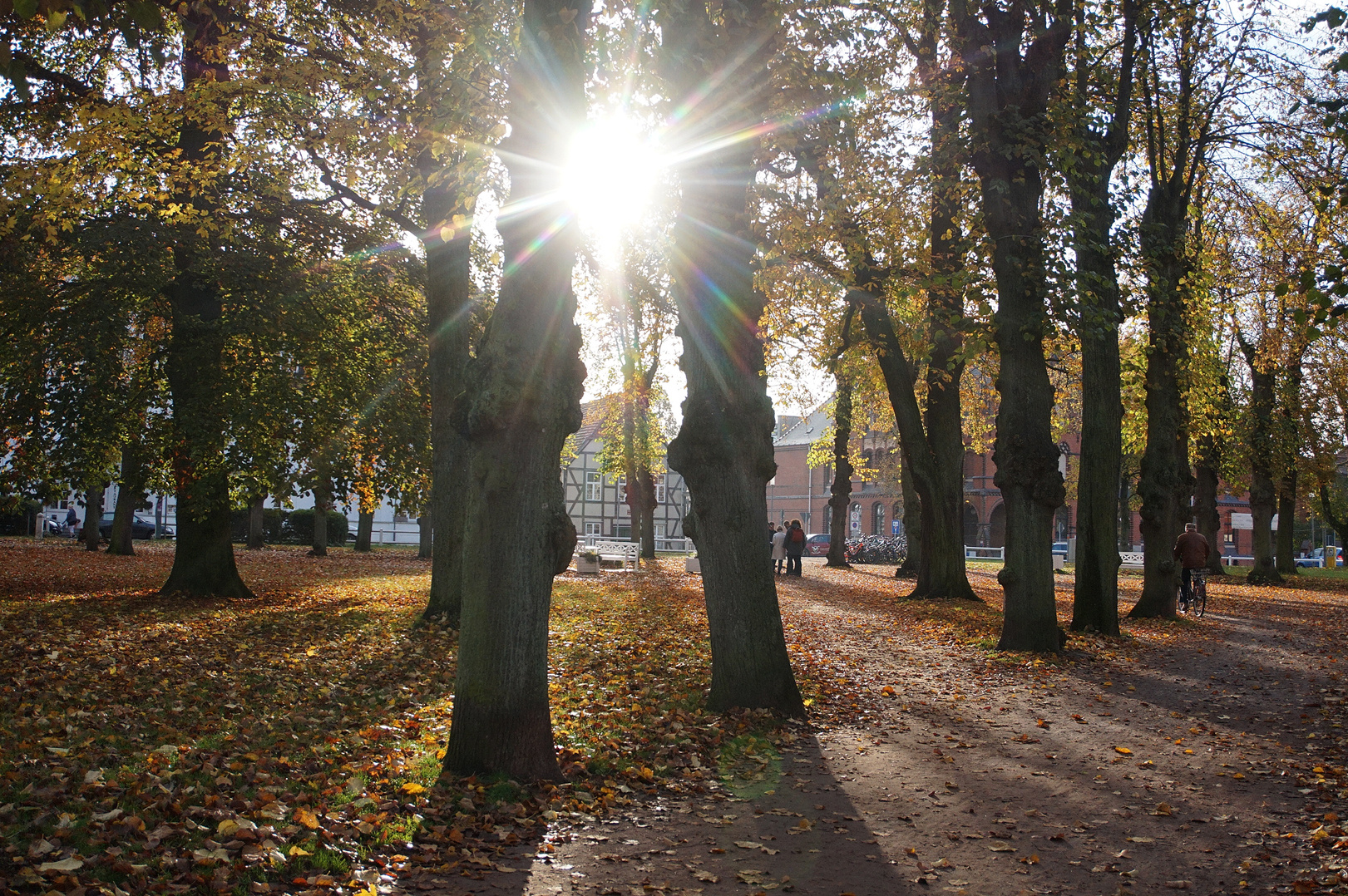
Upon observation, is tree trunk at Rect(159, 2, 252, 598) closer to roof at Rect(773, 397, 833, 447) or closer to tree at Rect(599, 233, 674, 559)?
tree at Rect(599, 233, 674, 559)

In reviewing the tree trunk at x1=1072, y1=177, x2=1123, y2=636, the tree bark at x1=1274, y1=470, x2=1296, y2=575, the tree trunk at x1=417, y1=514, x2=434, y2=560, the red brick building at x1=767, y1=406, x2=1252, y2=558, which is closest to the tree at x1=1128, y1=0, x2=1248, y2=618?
the tree trunk at x1=1072, y1=177, x2=1123, y2=636

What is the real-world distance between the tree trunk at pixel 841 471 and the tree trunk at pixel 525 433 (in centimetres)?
2386

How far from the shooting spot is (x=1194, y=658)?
12.3 meters

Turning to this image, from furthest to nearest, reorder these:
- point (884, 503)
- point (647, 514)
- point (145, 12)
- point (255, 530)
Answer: point (884, 503), point (255, 530), point (647, 514), point (145, 12)

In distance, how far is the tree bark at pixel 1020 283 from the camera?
11.9m

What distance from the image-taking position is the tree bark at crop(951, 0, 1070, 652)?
11883 mm

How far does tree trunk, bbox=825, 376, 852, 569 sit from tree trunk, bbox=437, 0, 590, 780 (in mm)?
23862

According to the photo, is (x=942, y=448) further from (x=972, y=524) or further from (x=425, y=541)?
(x=972, y=524)

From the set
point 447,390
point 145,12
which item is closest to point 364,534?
point 447,390

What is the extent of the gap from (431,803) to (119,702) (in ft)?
12.5

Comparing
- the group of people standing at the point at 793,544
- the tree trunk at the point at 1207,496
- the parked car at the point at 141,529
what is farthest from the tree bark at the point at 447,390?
the parked car at the point at 141,529

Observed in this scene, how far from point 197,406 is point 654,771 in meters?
11.1

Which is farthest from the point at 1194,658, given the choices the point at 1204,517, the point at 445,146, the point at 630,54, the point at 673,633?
the point at 1204,517

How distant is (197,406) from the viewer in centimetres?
1450
